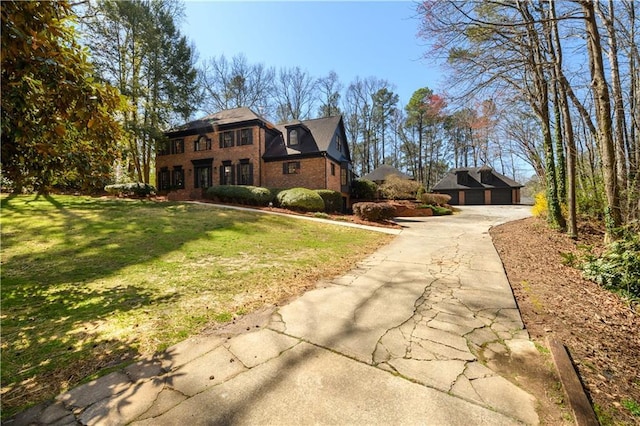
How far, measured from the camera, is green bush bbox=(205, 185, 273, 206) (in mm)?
17188

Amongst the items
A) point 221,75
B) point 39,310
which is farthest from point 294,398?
point 221,75

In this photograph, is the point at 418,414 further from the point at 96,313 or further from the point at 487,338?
the point at 96,313

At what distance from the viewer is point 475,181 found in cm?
3641

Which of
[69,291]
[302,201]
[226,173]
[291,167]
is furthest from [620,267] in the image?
[226,173]

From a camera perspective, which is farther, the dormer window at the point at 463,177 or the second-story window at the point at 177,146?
the dormer window at the point at 463,177

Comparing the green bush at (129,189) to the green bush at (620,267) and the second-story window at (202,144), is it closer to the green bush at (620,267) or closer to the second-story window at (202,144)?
the second-story window at (202,144)

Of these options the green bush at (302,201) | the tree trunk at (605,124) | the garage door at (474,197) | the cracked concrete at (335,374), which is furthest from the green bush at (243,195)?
the garage door at (474,197)

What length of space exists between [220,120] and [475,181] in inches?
1295

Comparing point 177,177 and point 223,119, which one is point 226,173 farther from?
point 177,177

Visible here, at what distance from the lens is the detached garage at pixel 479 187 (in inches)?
1390

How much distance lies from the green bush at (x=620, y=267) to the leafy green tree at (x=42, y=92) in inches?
312

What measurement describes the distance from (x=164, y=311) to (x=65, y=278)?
324 cm

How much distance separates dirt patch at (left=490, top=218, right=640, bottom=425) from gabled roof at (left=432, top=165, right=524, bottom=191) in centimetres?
3251

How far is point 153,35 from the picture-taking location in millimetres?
19484
